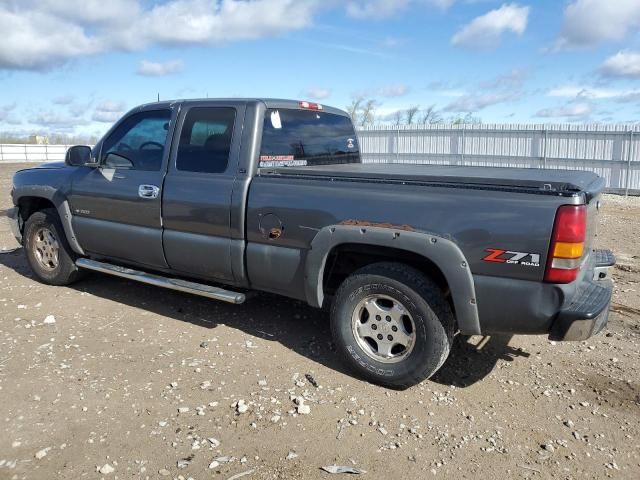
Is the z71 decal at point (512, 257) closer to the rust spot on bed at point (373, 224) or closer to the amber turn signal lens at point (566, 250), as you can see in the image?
the amber turn signal lens at point (566, 250)

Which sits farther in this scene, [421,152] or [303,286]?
[421,152]

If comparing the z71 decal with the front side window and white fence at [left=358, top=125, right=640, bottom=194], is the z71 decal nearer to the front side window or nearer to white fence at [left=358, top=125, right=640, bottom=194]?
the front side window

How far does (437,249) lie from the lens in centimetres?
343

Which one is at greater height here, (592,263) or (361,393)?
(592,263)

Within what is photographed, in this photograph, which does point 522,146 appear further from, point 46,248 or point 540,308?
point 540,308

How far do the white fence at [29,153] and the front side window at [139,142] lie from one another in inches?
1458

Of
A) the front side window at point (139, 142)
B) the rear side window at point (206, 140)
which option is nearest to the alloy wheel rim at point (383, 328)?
the rear side window at point (206, 140)

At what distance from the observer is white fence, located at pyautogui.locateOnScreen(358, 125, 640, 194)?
16.8 meters

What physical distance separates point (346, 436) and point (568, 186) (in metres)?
1.96

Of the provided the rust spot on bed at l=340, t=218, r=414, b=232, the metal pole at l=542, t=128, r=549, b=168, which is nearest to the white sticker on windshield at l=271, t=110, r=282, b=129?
the rust spot on bed at l=340, t=218, r=414, b=232

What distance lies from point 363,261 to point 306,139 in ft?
4.83

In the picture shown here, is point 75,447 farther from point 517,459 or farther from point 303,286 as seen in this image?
point 517,459

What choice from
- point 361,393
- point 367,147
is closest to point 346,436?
point 361,393

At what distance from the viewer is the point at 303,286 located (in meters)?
4.15
